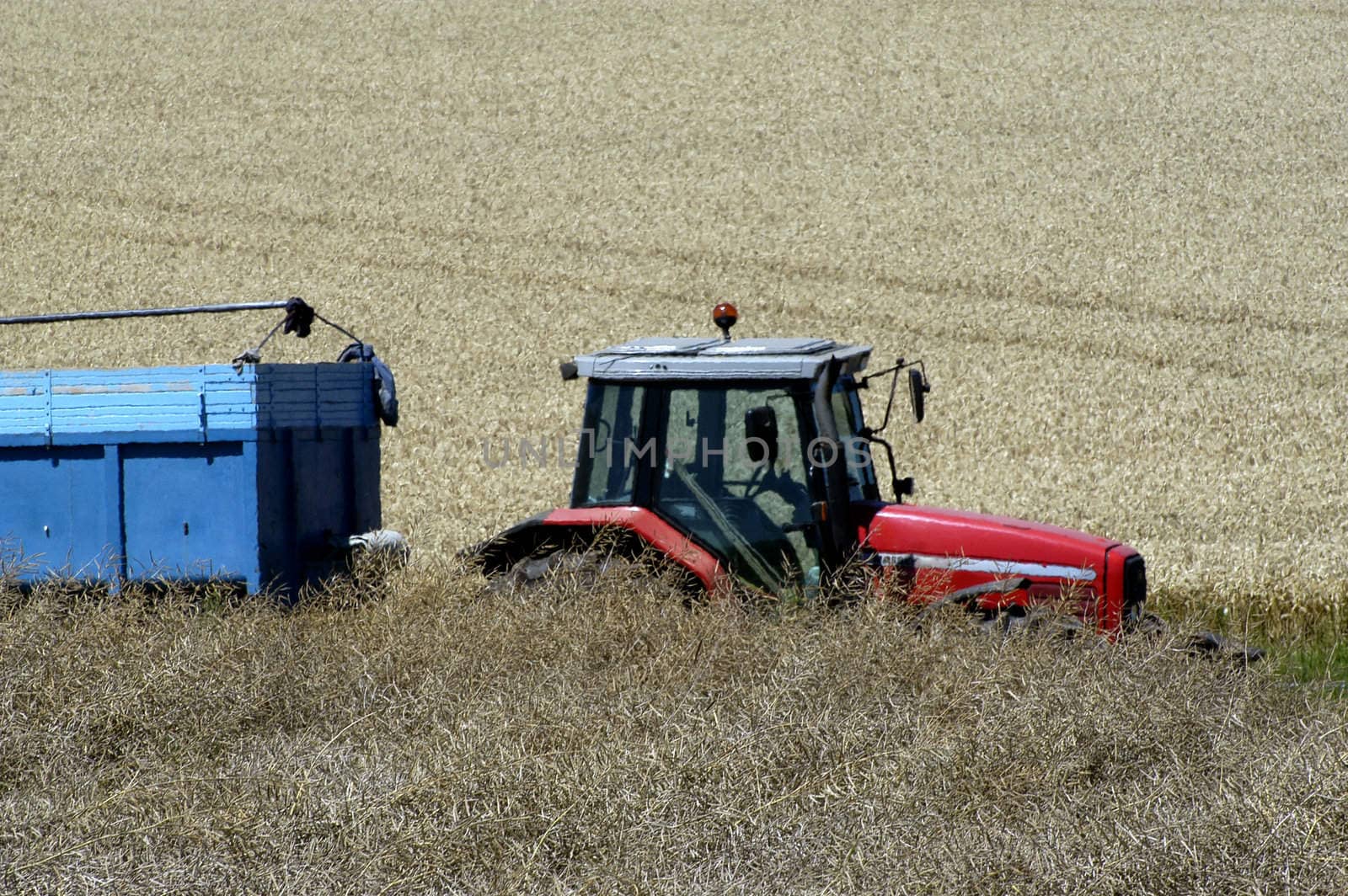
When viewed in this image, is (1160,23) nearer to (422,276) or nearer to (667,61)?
(667,61)

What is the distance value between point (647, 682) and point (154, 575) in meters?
2.74

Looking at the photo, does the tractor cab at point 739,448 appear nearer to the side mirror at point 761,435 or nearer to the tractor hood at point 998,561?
the side mirror at point 761,435

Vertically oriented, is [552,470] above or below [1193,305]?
below

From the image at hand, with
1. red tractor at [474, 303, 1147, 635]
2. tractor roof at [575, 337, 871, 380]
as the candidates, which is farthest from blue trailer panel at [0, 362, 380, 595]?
tractor roof at [575, 337, 871, 380]

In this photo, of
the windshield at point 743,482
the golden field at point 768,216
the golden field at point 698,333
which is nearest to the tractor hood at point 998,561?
the windshield at point 743,482

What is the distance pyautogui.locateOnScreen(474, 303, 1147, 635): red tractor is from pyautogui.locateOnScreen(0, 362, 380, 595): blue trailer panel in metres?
1.28

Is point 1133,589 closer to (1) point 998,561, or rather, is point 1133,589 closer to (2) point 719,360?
(1) point 998,561

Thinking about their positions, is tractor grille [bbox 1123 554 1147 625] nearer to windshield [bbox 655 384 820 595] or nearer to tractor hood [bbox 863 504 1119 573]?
tractor hood [bbox 863 504 1119 573]

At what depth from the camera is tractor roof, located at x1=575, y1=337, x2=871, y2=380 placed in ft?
20.1

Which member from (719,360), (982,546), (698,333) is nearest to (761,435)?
(719,360)

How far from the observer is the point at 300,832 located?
4020mm

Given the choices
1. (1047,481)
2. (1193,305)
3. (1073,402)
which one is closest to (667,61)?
(1193,305)

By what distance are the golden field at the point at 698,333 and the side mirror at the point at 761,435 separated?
75 cm

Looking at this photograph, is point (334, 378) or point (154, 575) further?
point (334, 378)
